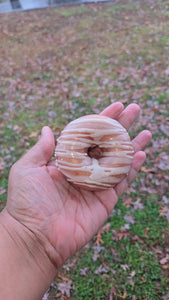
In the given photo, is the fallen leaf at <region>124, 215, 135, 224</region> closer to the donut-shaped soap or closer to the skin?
the skin

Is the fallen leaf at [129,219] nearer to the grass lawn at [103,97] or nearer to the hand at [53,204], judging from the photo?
the grass lawn at [103,97]

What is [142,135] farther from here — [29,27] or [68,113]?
[29,27]

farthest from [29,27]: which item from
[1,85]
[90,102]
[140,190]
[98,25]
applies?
[140,190]

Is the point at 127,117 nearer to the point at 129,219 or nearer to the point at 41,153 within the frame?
the point at 41,153

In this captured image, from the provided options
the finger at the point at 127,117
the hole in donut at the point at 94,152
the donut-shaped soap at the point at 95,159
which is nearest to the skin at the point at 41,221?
the donut-shaped soap at the point at 95,159

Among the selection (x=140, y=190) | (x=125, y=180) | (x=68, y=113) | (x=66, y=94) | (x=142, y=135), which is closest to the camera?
(x=125, y=180)

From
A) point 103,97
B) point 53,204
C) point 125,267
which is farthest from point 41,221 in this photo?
point 103,97
